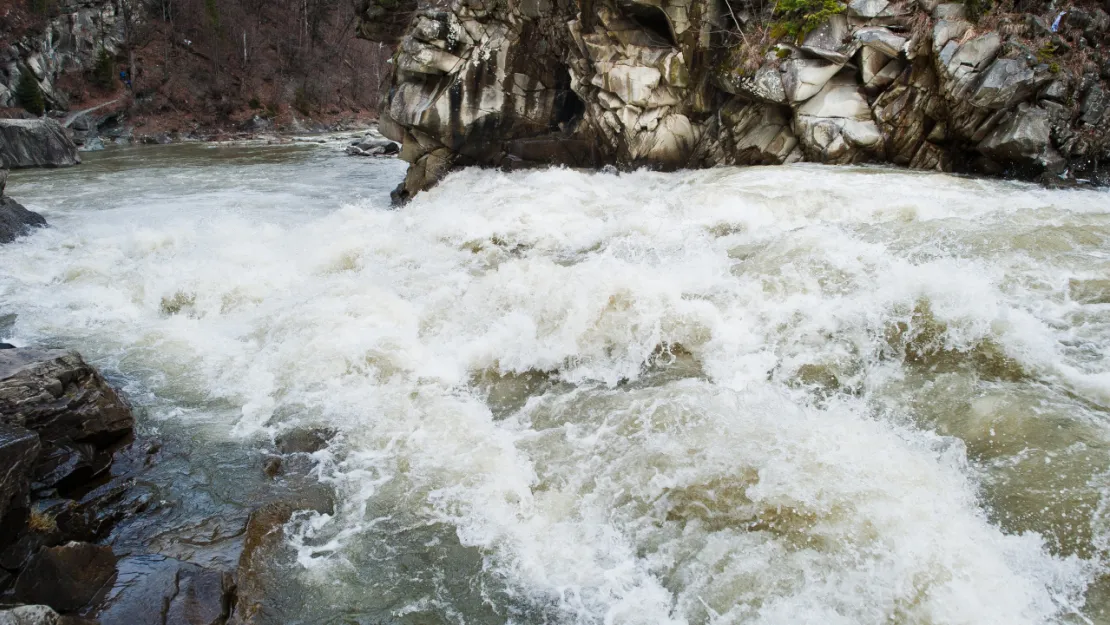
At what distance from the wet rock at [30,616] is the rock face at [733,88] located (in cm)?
1205

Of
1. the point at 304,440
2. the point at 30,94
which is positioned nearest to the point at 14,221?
the point at 304,440

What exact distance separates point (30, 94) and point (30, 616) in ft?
127

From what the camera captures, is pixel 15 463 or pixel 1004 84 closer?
pixel 15 463

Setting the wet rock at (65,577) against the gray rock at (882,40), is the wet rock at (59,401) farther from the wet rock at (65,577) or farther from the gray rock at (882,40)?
the gray rock at (882,40)

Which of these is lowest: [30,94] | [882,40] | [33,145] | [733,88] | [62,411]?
[62,411]

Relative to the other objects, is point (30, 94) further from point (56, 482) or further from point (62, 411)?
point (56, 482)

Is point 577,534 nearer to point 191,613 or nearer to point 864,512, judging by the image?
point 864,512

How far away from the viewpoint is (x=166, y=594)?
A: 3.69 meters

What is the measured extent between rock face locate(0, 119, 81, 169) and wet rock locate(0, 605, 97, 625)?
23.8 metres

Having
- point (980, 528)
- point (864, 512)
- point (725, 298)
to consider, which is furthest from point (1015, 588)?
point (725, 298)

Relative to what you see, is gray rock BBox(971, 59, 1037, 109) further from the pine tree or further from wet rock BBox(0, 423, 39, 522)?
the pine tree

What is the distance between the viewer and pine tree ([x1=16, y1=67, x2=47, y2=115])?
31062 mm

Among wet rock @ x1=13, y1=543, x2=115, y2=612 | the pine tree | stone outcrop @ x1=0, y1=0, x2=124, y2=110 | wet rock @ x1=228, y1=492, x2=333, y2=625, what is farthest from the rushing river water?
stone outcrop @ x1=0, y1=0, x2=124, y2=110

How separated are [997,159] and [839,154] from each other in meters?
2.38
